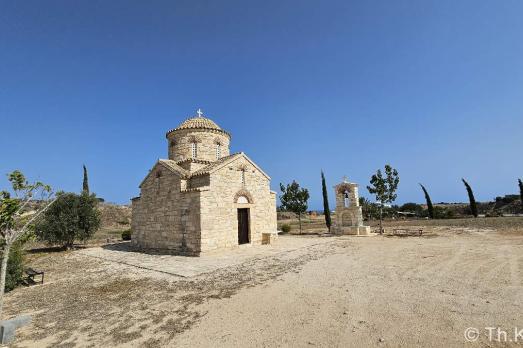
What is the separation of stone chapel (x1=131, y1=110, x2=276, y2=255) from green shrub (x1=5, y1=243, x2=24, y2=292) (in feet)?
21.8

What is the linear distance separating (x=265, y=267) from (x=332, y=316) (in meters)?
5.17

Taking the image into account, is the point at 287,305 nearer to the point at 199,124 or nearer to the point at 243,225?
the point at 243,225

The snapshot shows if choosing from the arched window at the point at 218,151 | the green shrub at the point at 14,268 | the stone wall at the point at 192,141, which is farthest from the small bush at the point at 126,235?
the green shrub at the point at 14,268

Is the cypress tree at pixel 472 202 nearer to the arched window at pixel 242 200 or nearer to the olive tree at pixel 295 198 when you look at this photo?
the olive tree at pixel 295 198

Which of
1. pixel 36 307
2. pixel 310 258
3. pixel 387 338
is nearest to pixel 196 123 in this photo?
pixel 310 258

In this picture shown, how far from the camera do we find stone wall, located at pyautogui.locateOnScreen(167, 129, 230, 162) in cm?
1923

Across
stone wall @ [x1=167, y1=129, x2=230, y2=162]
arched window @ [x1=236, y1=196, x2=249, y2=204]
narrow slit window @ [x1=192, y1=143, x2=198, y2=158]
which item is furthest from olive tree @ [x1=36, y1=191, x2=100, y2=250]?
arched window @ [x1=236, y1=196, x2=249, y2=204]

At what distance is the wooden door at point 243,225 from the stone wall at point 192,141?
4713mm

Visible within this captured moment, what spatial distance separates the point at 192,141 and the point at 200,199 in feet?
20.9

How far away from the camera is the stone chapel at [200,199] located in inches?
579

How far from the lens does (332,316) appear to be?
5887 millimetres

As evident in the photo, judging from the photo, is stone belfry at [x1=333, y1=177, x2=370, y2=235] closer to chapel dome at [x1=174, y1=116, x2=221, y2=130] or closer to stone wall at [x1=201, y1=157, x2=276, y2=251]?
stone wall at [x1=201, y1=157, x2=276, y2=251]

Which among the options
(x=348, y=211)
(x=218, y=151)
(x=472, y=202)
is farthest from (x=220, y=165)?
(x=472, y=202)

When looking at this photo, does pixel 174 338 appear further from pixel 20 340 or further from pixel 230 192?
pixel 230 192
